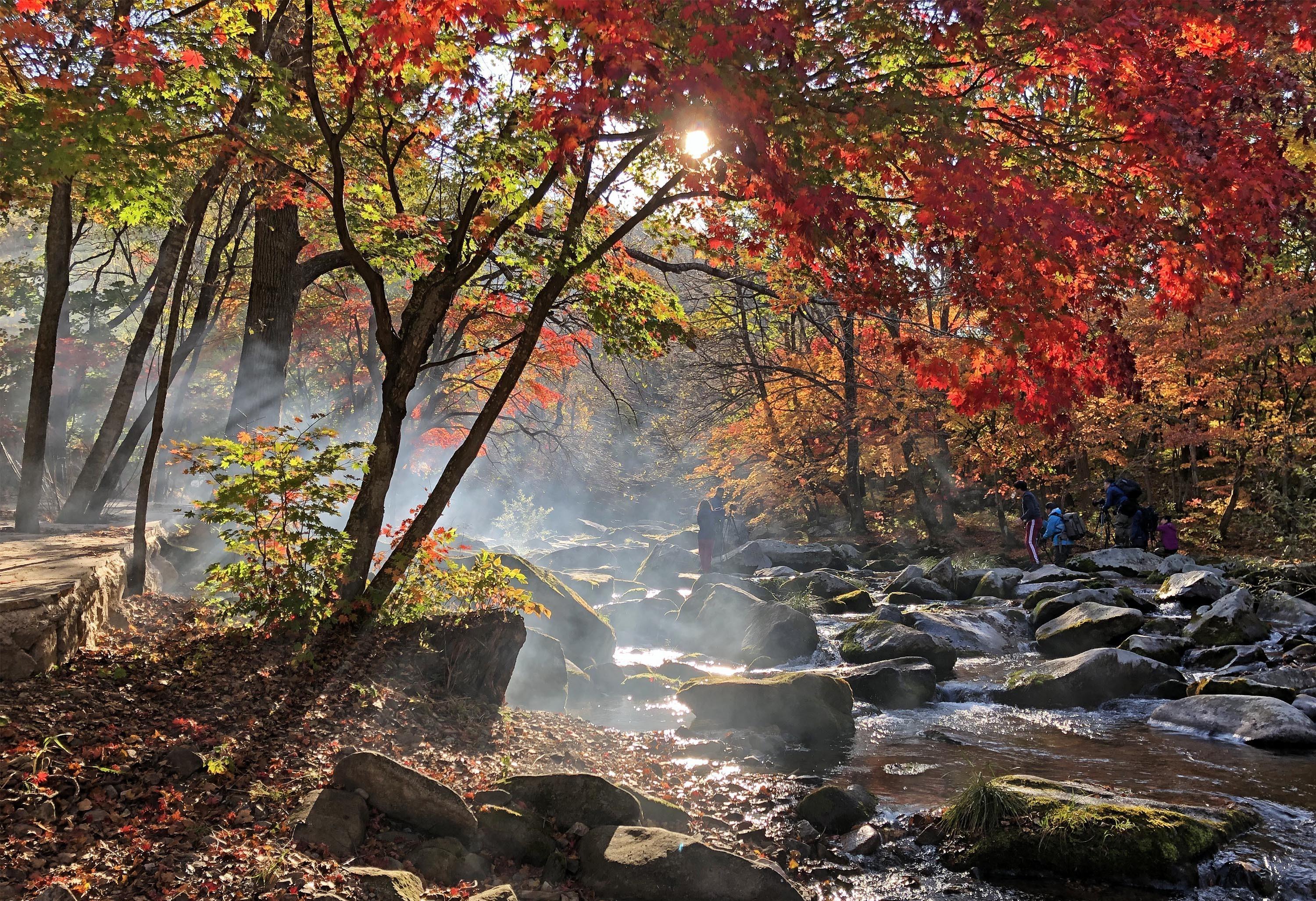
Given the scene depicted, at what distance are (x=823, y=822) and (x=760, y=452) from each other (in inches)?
746

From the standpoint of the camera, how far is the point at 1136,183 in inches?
256

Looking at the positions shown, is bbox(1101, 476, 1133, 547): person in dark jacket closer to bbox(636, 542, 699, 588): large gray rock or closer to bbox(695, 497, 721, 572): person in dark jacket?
bbox(695, 497, 721, 572): person in dark jacket

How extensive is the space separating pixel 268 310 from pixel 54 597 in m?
4.95

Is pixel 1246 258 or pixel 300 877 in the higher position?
pixel 1246 258

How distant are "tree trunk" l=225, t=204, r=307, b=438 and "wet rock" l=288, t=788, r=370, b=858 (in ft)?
20.0

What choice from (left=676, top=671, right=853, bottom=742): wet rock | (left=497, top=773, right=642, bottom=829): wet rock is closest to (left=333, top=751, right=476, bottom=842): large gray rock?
(left=497, top=773, right=642, bottom=829): wet rock

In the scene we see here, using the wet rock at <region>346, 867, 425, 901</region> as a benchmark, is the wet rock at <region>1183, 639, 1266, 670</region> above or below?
below

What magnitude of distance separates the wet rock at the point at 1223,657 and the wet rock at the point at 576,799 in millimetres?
8195

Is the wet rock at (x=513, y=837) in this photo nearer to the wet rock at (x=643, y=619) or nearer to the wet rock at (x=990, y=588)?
the wet rock at (x=643, y=619)

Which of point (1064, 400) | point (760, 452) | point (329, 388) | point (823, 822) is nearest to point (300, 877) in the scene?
point (823, 822)

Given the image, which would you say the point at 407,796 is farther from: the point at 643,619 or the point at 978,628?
the point at 643,619

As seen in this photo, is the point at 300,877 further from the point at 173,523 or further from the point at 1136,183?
the point at 173,523

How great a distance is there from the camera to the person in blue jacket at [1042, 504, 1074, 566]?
17797 millimetres

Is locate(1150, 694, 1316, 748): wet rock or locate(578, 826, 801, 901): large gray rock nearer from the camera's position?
locate(578, 826, 801, 901): large gray rock
